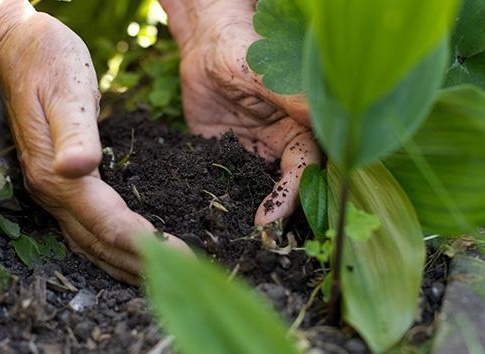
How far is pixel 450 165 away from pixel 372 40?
351 mm

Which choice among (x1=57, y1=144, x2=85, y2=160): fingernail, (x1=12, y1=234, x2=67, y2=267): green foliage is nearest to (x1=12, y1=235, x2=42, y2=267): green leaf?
(x1=12, y1=234, x2=67, y2=267): green foliage

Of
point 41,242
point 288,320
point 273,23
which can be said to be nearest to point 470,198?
point 288,320

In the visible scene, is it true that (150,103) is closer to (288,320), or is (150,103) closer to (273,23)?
(273,23)

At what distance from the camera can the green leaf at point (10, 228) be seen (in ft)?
4.48

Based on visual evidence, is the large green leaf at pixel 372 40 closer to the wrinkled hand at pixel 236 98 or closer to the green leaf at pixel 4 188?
the wrinkled hand at pixel 236 98

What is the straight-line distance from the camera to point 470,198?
1.19m

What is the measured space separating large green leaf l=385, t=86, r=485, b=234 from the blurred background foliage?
691 millimetres

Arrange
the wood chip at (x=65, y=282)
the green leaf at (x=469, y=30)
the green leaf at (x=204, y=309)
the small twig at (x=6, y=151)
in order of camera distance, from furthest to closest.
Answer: the small twig at (x=6, y=151), the green leaf at (x=469, y=30), the wood chip at (x=65, y=282), the green leaf at (x=204, y=309)

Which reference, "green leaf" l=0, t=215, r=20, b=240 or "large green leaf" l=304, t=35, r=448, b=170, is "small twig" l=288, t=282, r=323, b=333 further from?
"green leaf" l=0, t=215, r=20, b=240

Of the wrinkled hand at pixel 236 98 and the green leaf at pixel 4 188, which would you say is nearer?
the green leaf at pixel 4 188

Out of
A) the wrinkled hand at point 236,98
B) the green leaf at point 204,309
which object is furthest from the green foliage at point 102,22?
the green leaf at point 204,309

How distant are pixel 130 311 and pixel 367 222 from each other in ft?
1.15

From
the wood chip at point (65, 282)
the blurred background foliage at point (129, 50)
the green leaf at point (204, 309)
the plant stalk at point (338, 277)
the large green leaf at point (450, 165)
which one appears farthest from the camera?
the blurred background foliage at point (129, 50)

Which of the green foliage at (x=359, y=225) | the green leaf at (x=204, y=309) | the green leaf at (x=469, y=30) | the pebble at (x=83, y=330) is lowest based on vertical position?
the pebble at (x=83, y=330)
